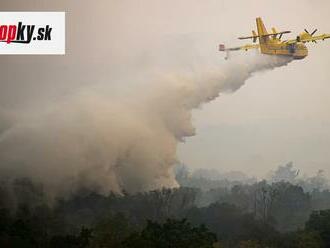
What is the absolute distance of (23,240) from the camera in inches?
1057

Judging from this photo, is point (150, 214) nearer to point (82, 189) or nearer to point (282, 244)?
point (82, 189)

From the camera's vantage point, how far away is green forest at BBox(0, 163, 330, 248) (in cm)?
2562

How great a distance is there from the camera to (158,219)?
140 feet

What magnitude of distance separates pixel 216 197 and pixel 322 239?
34.5 metres

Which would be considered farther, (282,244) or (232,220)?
(232,220)

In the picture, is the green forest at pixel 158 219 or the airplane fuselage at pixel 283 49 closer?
the green forest at pixel 158 219

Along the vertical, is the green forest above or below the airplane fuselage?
below

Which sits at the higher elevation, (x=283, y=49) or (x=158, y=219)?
(x=283, y=49)

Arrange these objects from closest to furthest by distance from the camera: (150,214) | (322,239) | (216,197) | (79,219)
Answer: (322,239), (79,219), (150,214), (216,197)

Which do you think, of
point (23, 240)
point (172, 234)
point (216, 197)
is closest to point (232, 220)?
point (172, 234)

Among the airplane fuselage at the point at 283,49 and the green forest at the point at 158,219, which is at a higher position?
the airplane fuselage at the point at 283,49

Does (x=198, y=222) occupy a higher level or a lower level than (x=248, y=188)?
lower

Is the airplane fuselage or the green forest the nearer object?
the green forest

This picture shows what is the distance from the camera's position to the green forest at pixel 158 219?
25.6 metres
